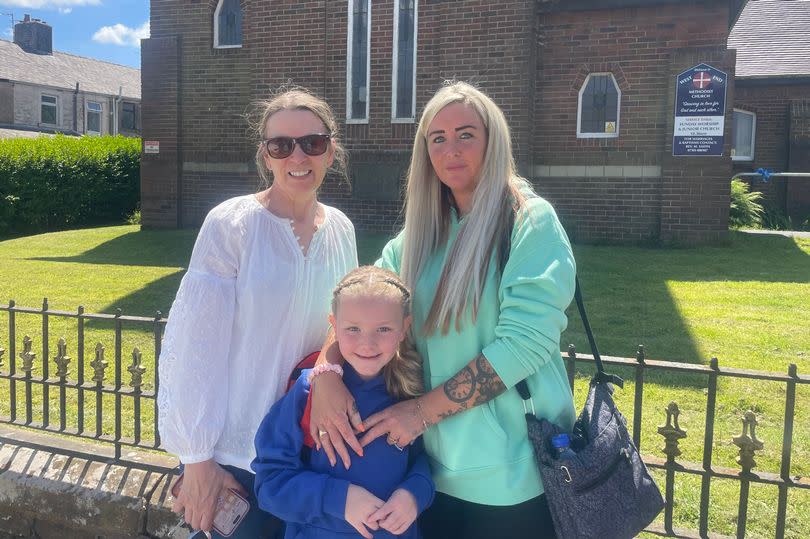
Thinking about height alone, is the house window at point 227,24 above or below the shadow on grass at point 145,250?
above

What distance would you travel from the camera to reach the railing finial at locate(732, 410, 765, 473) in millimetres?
2816

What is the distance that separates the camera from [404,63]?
12.5m

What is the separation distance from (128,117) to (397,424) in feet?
146

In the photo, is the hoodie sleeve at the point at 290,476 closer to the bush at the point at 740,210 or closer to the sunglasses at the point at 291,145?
the sunglasses at the point at 291,145

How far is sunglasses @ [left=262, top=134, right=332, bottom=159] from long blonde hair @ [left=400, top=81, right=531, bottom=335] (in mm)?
308

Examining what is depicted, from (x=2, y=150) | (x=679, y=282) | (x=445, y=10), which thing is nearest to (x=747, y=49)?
(x=445, y=10)

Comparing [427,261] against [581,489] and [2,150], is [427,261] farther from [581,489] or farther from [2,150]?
[2,150]

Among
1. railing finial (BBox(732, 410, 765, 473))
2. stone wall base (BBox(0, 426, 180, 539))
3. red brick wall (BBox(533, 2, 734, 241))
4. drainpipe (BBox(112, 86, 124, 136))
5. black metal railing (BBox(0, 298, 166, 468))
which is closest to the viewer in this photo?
railing finial (BBox(732, 410, 765, 473))

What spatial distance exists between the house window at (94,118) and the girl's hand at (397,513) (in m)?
42.1

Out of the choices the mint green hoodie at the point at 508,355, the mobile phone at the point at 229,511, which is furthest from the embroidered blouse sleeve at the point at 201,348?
the mint green hoodie at the point at 508,355

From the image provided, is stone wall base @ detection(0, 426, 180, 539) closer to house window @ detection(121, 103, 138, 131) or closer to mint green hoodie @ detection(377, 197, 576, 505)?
mint green hoodie @ detection(377, 197, 576, 505)

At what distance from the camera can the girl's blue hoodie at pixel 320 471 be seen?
1.97 m

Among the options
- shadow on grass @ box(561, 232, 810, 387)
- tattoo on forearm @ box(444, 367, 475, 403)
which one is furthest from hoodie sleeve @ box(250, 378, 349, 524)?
shadow on grass @ box(561, 232, 810, 387)

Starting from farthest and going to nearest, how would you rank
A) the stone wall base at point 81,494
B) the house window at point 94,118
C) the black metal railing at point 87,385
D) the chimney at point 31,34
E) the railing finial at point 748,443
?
the house window at point 94,118 → the chimney at point 31,34 → the black metal railing at point 87,385 → the stone wall base at point 81,494 → the railing finial at point 748,443
